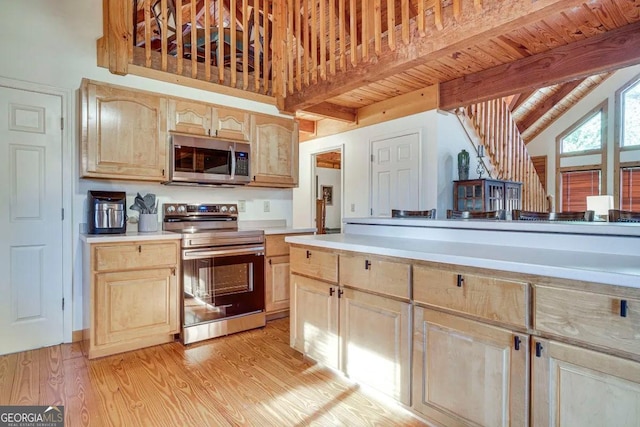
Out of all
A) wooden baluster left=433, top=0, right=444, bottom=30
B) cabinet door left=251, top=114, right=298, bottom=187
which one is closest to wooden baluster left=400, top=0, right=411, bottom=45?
wooden baluster left=433, top=0, right=444, bottom=30

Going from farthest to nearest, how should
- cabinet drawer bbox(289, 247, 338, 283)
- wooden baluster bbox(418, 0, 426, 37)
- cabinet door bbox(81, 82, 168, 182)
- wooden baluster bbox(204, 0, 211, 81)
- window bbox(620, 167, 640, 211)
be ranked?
window bbox(620, 167, 640, 211), wooden baluster bbox(204, 0, 211, 81), cabinet door bbox(81, 82, 168, 182), wooden baluster bbox(418, 0, 426, 37), cabinet drawer bbox(289, 247, 338, 283)

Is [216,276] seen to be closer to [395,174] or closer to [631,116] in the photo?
[395,174]

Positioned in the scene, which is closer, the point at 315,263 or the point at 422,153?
the point at 315,263

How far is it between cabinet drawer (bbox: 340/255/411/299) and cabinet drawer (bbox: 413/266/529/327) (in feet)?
0.24

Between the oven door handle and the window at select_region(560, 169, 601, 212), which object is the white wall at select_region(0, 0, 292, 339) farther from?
the window at select_region(560, 169, 601, 212)

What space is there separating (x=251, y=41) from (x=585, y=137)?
7.87 meters

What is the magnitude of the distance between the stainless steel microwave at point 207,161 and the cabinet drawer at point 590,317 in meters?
2.72

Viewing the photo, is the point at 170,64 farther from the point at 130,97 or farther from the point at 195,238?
the point at 195,238

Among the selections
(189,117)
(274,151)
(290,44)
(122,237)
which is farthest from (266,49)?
(122,237)

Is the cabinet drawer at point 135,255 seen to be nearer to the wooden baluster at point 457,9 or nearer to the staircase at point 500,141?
the wooden baluster at point 457,9

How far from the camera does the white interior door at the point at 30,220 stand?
2648 mm

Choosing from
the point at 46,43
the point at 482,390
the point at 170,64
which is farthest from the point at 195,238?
the point at 482,390

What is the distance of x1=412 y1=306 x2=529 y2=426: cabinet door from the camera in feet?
4.50

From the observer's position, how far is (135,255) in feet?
8.59
